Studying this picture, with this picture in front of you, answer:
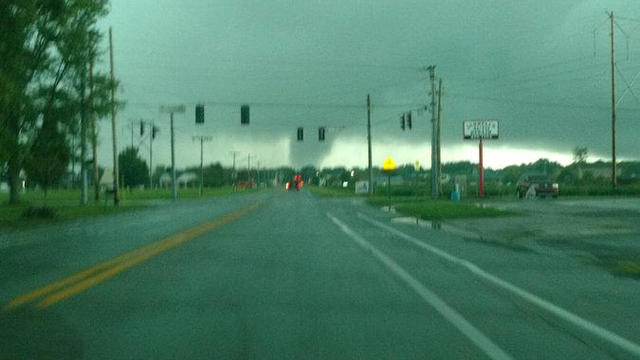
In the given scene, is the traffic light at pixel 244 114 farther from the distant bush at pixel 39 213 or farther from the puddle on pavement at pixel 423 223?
the puddle on pavement at pixel 423 223

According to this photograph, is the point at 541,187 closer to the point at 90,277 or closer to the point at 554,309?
the point at 90,277

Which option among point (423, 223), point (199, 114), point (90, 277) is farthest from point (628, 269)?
point (199, 114)

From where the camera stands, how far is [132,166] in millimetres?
132125

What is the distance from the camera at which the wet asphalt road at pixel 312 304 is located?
8539 millimetres

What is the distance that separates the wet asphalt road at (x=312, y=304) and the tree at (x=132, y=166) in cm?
10917

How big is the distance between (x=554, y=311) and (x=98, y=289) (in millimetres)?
6866

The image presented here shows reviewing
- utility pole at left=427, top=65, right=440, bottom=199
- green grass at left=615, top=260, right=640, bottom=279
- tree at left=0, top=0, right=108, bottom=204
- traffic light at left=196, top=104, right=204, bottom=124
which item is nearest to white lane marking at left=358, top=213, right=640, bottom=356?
green grass at left=615, top=260, right=640, bottom=279

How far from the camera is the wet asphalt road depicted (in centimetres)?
854

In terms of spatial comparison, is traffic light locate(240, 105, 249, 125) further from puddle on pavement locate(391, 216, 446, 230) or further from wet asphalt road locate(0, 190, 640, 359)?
wet asphalt road locate(0, 190, 640, 359)

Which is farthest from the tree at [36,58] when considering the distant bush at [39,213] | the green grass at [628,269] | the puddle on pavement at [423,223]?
the green grass at [628,269]

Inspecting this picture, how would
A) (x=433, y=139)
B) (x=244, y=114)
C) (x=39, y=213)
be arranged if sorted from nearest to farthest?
(x=39, y=213)
(x=244, y=114)
(x=433, y=139)

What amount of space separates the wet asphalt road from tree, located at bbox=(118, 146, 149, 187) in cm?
10917

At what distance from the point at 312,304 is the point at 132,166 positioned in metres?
124

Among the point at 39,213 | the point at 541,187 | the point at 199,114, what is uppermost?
the point at 199,114
